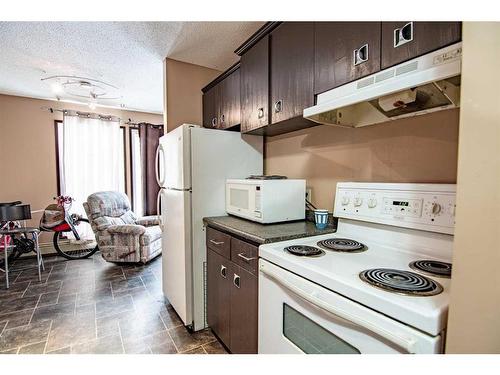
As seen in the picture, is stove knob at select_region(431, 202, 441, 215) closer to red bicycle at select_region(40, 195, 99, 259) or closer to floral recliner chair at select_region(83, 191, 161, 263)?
floral recliner chair at select_region(83, 191, 161, 263)

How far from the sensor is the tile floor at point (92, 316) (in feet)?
6.10

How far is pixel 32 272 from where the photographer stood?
3271mm

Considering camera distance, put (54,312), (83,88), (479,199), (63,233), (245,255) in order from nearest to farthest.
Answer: (479,199), (245,255), (54,312), (83,88), (63,233)

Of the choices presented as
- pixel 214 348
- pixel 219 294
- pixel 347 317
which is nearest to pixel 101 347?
pixel 214 348

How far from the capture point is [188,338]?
196 cm

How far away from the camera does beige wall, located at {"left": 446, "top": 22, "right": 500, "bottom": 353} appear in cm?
53

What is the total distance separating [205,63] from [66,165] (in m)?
2.98

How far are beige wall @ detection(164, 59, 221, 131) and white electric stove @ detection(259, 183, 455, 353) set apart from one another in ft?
6.11

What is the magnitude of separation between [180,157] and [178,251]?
79cm

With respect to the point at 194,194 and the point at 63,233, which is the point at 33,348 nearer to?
the point at 194,194

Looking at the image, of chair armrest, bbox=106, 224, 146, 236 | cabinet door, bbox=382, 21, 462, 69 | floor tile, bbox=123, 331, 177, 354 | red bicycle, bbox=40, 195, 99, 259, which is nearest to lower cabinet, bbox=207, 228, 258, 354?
floor tile, bbox=123, 331, 177, 354


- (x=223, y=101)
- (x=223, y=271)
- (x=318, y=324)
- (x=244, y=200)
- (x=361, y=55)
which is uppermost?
(x=223, y=101)

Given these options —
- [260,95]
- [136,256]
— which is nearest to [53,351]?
[136,256]
